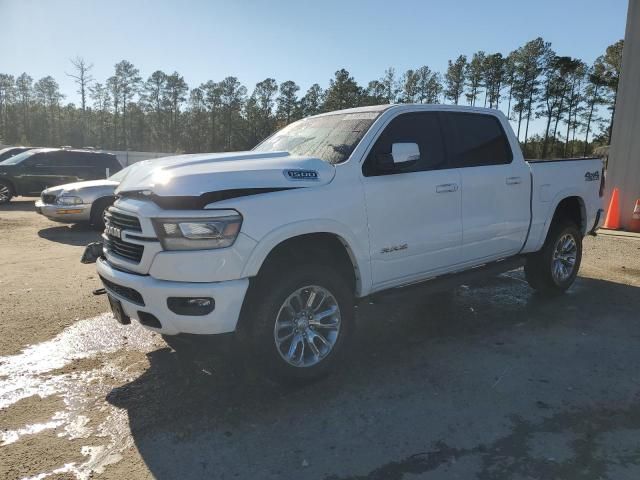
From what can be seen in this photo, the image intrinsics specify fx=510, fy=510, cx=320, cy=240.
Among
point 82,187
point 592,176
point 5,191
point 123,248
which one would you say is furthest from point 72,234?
point 592,176

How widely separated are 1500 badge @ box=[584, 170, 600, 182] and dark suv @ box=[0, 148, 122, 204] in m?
13.2

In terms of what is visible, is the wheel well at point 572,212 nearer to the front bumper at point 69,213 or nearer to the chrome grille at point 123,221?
the chrome grille at point 123,221

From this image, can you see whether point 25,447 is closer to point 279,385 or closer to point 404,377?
point 279,385

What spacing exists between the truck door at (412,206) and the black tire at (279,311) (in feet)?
→ 1.42

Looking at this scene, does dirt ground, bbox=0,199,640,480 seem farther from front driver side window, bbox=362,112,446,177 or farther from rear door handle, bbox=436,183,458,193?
front driver side window, bbox=362,112,446,177

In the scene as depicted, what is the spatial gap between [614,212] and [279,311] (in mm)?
10737

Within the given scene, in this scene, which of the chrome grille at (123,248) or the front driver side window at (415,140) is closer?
the chrome grille at (123,248)

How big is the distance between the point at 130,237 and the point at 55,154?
45.9 feet

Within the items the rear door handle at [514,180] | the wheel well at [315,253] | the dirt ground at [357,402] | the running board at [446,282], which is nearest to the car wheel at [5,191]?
the dirt ground at [357,402]

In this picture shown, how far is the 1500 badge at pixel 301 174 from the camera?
363 centimetres

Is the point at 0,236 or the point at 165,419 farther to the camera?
the point at 0,236

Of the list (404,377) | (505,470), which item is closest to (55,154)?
(404,377)

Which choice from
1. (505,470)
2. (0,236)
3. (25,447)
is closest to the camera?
(505,470)

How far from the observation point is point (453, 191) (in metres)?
4.59
